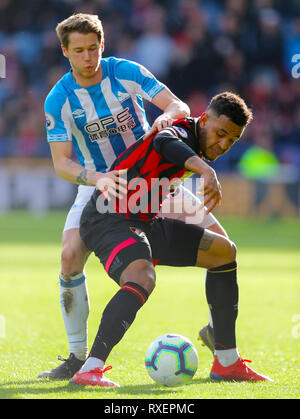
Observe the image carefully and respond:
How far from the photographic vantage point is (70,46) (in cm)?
451

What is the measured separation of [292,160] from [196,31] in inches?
164

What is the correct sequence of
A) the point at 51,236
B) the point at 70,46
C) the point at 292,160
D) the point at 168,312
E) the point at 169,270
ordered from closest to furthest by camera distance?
the point at 70,46 → the point at 168,312 → the point at 169,270 → the point at 51,236 → the point at 292,160

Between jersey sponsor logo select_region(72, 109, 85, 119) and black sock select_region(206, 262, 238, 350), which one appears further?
jersey sponsor logo select_region(72, 109, 85, 119)

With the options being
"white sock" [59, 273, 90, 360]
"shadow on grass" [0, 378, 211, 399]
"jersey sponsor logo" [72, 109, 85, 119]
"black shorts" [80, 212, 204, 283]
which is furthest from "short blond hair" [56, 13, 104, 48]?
"shadow on grass" [0, 378, 211, 399]

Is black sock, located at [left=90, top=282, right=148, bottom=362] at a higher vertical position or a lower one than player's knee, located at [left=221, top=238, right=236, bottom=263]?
lower

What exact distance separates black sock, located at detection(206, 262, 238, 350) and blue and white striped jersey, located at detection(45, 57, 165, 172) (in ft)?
3.40

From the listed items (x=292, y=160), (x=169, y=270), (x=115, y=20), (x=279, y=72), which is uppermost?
(x=115, y=20)

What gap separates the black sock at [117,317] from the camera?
12.9 ft

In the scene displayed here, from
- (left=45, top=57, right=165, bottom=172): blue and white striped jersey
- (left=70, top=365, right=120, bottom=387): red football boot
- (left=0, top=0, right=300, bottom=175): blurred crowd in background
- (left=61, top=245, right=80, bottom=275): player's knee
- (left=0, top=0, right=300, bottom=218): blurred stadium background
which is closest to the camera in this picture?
(left=70, top=365, right=120, bottom=387): red football boot

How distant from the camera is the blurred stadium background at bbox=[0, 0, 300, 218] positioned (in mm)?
16578

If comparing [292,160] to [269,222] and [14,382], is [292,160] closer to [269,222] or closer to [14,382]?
[269,222]

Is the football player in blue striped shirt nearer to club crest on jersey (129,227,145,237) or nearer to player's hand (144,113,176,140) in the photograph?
player's hand (144,113,176,140)

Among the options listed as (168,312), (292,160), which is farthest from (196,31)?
(168,312)

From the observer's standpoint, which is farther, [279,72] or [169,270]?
[279,72]
